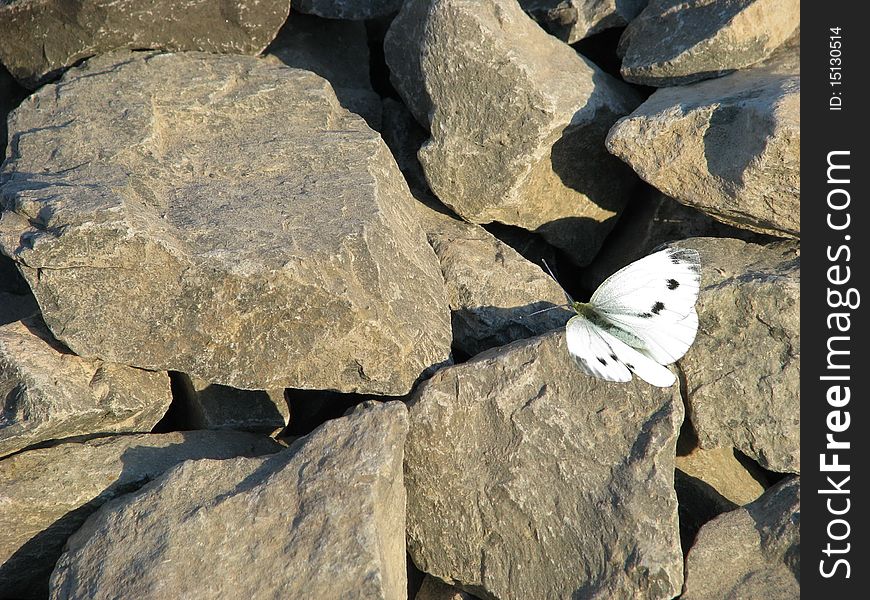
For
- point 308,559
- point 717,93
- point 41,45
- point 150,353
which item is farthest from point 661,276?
point 41,45

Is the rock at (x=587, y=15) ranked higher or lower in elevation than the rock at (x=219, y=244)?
higher

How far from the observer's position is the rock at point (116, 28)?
11.2ft

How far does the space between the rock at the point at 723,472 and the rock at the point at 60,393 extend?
168cm

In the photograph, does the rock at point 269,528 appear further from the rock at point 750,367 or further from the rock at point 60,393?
the rock at point 750,367

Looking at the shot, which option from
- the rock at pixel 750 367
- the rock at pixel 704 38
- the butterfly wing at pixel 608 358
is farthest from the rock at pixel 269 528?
the rock at pixel 704 38

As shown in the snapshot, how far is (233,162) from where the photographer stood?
3117 millimetres

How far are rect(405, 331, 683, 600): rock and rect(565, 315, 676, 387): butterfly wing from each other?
1.8 inches

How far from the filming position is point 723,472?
116 inches

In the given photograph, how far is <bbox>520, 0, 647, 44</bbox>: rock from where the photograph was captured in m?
3.72

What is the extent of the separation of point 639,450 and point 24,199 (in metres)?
1.95

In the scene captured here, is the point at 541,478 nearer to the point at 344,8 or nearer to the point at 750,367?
the point at 750,367

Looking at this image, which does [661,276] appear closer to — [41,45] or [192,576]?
[192,576]

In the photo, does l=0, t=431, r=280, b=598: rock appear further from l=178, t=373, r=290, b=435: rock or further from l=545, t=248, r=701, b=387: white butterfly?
l=545, t=248, r=701, b=387: white butterfly

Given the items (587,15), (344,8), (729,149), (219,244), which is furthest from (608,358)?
(344,8)
